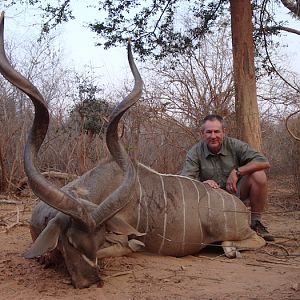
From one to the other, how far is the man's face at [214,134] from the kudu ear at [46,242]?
176 cm

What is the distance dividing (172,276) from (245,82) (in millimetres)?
2918

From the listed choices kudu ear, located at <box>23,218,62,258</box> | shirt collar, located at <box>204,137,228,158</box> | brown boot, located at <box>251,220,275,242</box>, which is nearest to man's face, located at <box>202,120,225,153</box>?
shirt collar, located at <box>204,137,228,158</box>

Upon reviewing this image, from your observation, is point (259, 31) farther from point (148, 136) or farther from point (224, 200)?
point (224, 200)

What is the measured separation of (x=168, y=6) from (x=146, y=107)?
1.33 meters

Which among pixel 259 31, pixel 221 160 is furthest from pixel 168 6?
pixel 221 160

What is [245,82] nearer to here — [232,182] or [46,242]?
[232,182]

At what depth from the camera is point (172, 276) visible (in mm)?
2980

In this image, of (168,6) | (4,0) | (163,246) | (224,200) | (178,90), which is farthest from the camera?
(178,90)

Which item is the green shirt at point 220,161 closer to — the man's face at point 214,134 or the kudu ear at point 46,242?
the man's face at point 214,134

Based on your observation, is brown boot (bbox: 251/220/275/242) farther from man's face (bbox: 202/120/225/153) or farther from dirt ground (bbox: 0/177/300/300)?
man's face (bbox: 202/120/225/153)

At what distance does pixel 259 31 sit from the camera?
6801mm

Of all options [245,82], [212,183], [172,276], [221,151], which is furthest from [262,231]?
[245,82]

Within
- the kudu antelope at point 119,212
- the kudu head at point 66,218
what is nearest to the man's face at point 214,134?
the kudu antelope at point 119,212

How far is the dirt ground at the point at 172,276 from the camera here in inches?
104
